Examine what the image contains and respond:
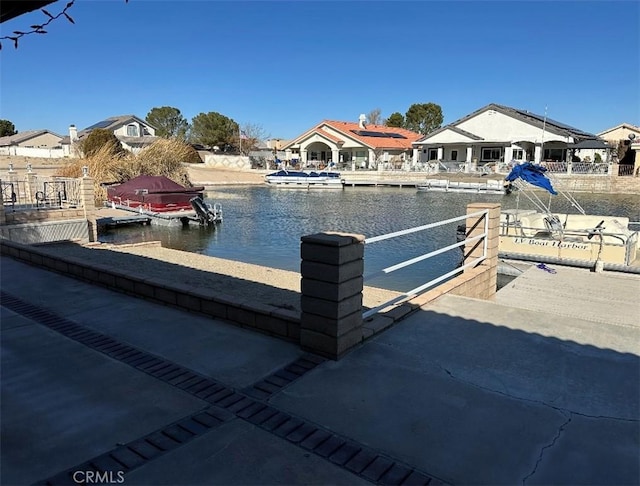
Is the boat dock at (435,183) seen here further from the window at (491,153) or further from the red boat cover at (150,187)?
the red boat cover at (150,187)

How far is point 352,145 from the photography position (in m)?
58.4

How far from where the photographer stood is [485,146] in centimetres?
5053

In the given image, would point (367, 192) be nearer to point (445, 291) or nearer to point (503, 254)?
point (503, 254)

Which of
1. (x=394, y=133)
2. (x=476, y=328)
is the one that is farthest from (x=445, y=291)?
(x=394, y=133)

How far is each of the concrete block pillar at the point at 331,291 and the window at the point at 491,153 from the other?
1978 inches

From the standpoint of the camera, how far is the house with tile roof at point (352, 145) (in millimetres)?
58312

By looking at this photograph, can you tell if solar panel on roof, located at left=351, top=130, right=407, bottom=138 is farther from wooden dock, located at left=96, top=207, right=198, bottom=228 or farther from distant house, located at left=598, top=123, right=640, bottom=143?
wooden dock, located at left=96, top=207, right=198, bottom=228

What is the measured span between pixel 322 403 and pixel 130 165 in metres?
32.2

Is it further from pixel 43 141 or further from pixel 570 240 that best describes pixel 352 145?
pixel 43 141

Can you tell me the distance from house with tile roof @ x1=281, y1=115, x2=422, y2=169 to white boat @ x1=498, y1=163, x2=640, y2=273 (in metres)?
42.2

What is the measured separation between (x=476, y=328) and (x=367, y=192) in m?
39.6

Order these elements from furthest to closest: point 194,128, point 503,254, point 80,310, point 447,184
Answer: point 194,128 → point 447,184 → point 503,254 → point 80,310

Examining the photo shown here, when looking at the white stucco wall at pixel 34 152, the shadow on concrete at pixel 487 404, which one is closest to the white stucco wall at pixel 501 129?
the shadow on concrete at pixel 487 404

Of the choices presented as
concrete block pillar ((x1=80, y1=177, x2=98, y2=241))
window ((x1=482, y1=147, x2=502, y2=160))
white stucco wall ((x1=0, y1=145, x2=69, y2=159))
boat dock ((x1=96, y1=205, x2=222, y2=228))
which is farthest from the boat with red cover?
white stucco wall ((x1=0, y1=145, x2=69, y2=159))
